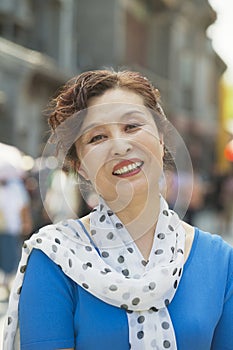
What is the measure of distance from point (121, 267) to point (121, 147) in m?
0.31

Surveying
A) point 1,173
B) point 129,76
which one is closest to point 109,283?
point 129,76

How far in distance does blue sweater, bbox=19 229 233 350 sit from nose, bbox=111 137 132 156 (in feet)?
1.06

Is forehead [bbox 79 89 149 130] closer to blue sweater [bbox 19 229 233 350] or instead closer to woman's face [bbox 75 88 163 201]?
woman's face [bbox 75 88 163 201]

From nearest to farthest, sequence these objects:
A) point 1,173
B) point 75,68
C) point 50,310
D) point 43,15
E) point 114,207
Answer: point 50,310, point 114,207, point 1,173, point 43,15, point 75,68

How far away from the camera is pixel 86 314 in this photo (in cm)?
229

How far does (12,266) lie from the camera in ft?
31.0

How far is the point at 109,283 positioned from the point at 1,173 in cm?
689

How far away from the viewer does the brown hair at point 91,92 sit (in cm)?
246

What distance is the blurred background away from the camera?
11094mm

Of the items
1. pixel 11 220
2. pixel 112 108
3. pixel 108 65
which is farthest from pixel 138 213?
pixel 108 65

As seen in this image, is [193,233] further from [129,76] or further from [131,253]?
[129,76]

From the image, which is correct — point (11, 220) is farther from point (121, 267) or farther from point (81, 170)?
point (121, 267)

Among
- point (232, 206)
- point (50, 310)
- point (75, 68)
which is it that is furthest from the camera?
point (75, 68)

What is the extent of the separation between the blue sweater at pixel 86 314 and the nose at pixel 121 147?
32 centimetres
